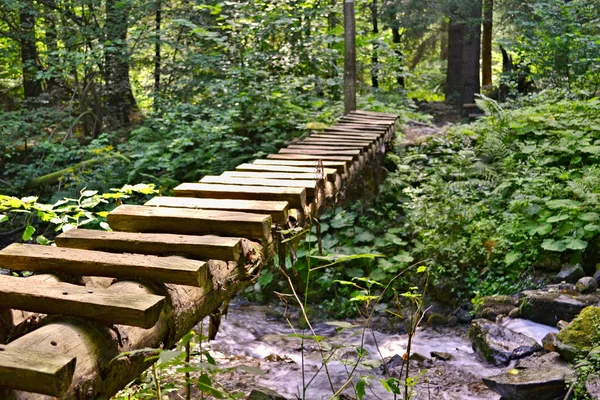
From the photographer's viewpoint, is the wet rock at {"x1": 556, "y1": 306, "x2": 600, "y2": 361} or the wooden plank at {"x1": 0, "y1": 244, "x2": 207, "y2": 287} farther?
the wet rock at {"x1": 556, "y1": 306, "x2": 600, "y2": 361}

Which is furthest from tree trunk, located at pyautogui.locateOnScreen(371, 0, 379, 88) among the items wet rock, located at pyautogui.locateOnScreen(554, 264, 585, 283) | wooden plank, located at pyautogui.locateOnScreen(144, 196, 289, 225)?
wooden plank, located at pyautogui.locateOnScreen(144, 196, 289, 225)

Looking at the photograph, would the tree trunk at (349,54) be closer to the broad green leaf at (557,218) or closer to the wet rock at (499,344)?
the broad green leaf at (557,218)

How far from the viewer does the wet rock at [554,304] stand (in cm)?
527

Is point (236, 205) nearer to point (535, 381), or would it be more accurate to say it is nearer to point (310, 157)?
point (310, 157)

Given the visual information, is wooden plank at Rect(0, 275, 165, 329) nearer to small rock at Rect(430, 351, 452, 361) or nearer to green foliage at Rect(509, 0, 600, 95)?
small rock at Rect(430, 351, 452, 361)

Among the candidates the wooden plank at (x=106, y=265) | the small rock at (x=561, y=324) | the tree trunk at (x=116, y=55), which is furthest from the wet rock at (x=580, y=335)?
the tree trunk at (x=116, y=55)

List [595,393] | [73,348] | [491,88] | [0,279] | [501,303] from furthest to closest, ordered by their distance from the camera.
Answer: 1. [491,88]
2. [501,303]
3. [595,393]
4. [0,279]
5. [73,348]

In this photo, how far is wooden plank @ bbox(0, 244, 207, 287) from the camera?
2.10 m

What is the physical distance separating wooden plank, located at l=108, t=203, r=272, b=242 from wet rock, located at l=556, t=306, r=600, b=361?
2691 mm

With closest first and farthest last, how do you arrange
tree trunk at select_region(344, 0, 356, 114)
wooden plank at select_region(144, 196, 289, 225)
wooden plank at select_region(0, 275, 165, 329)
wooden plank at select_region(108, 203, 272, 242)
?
wooden plank at select_region(0, 275, 165, 329) < wooden plank at select_region(108, 203, 272, 242) < wooden plank at select_region(144, 196, 289, 225) < tree trunk at select_region(344, 0, 356, 114)

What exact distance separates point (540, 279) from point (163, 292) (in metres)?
5.12

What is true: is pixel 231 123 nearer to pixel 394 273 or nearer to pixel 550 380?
pixel 394 273

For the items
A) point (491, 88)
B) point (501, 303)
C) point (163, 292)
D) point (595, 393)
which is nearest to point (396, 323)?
point (501, 303)

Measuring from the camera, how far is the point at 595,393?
11.8 feet
